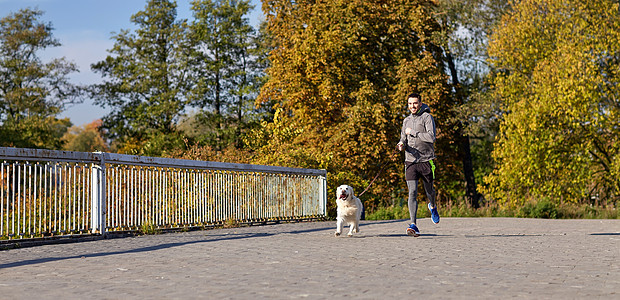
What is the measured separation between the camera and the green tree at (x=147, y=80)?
46.9 metres

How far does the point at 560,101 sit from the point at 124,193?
19.1m

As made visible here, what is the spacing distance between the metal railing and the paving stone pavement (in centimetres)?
62

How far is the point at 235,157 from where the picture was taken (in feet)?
79.0

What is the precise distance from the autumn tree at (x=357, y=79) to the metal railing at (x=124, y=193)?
42.9 feet

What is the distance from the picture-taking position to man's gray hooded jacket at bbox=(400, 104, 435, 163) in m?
11.2

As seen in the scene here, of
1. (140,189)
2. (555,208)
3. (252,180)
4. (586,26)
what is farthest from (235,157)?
(586,26)

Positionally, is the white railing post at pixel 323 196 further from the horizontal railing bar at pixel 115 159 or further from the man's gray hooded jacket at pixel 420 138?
the man's gray hooded jacket at pixel 420 138

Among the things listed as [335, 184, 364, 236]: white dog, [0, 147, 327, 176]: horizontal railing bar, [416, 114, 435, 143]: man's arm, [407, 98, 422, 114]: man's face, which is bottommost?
[335, 184, 364, 236]: white dog

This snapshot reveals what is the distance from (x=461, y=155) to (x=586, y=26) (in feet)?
30.7

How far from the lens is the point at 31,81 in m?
49.6

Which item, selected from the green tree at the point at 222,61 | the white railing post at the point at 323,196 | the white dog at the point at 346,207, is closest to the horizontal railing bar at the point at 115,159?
the white railing post at the point at 323,196

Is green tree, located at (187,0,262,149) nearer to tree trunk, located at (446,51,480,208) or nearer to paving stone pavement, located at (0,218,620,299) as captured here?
tree trunk, located at (446,51,480,208)

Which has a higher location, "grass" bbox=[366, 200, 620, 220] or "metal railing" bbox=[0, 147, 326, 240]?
"metal railing" bbox=[0, 147, 326, 240]

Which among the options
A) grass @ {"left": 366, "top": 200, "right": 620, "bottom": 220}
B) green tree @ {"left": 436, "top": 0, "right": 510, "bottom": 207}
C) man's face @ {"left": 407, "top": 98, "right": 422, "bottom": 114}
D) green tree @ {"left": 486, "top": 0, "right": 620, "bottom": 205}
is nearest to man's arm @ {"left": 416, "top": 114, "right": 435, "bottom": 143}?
man's face @ {"left": 407, "top": 98, "right": 422, "bottom": 114}
